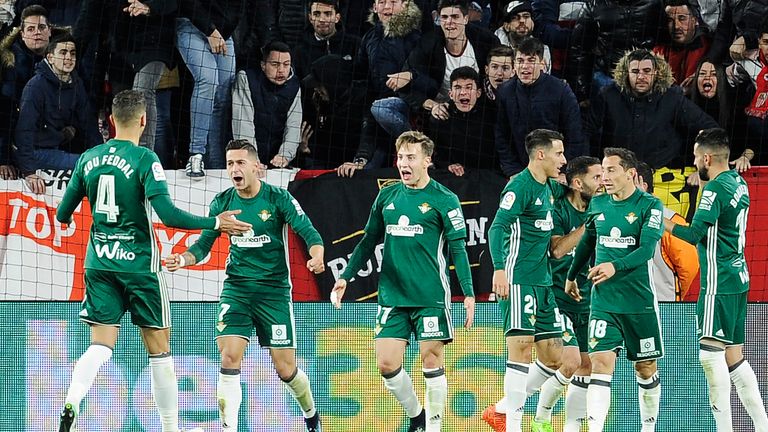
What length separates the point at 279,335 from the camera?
29.7 feet

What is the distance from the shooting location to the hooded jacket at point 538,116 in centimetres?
1145

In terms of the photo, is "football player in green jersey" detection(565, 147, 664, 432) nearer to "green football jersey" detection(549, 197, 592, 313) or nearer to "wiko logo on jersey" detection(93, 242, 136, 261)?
"green football jersey" detection(549, 197, 592, 313)

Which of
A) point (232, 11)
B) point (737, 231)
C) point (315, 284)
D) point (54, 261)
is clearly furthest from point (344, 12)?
point (737, 231)

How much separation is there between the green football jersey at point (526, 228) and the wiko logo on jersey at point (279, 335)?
5.55 ft

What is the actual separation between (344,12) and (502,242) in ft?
14.5

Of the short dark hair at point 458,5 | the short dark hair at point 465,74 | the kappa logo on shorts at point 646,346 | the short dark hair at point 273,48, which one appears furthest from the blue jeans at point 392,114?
the kappa logo on shorts at point 646,346

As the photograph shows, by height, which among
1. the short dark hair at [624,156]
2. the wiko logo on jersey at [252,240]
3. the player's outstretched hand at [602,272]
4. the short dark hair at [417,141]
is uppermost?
the short dark hair at [417,141]

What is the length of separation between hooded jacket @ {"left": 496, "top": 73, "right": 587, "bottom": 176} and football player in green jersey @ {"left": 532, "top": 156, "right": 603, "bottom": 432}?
59.2 inches

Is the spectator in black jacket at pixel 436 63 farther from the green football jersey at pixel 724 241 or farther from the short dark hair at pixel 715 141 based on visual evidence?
the green football jersey at pixel 724 241

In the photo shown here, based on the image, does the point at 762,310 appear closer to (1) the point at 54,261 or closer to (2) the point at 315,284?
(2) the point at 315,284

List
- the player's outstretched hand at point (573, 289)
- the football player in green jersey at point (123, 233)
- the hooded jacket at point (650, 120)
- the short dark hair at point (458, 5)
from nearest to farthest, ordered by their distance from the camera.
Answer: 1. the football player in green jersey at point (123, 233)
2. the player's outstretched hand at point (573, 289)
3. the hooded jacket at point (650, 120)
4. the short dark hair at point (458, 5)

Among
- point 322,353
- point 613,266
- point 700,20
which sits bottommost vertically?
point 322,353

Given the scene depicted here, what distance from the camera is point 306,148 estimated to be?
11.8m

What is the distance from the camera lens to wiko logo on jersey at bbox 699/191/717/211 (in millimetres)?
9133
